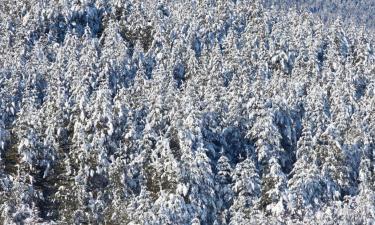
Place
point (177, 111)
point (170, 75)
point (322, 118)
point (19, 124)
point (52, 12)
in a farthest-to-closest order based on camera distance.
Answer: point (52, 12)
point (170, 75)
point (322, 118)
point (177, 111)
point (19, 124)

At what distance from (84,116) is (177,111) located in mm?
6697

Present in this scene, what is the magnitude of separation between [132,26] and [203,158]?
27.0 m

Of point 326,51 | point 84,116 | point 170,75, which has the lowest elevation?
point 84,116

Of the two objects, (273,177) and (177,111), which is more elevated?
(177,111)

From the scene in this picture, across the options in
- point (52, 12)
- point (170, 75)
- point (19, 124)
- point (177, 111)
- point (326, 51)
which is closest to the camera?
point (19, 124)

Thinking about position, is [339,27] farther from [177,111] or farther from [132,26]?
[177,111]

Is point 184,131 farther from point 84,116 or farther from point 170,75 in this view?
point 170,75

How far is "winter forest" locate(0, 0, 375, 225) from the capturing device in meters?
36.3

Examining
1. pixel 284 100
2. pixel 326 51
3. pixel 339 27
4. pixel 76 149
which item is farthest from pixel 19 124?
pixel 339 27

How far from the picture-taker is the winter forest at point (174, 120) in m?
36.3

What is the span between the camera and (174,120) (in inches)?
1646

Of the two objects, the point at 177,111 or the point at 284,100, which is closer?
the point at 177,111

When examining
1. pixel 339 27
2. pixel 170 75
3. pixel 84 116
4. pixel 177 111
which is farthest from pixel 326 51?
pixel 84 116

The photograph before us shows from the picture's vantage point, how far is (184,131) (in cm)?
3978
